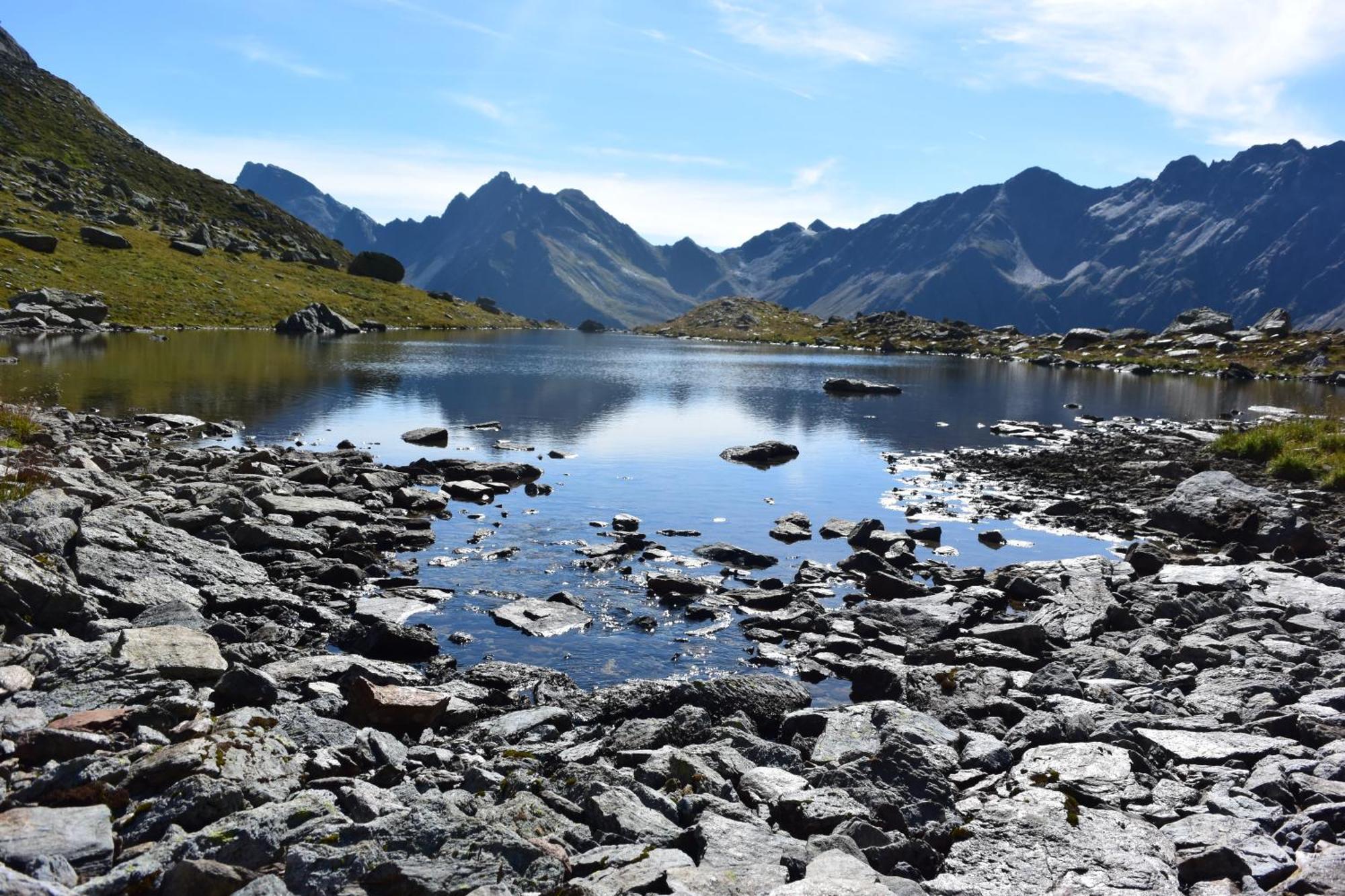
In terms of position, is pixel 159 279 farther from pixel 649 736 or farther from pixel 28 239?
pixel 649 736

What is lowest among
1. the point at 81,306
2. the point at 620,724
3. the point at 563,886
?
the point at 620,724

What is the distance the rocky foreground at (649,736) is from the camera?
35.4 ft

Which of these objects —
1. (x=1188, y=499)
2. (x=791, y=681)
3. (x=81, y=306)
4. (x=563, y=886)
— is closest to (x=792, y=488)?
(x=1188, y=499)

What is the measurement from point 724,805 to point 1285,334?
20949cm

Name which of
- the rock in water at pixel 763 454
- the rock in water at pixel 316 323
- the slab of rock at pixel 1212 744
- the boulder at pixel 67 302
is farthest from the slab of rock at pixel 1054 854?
the rock in water at pixel 316 323

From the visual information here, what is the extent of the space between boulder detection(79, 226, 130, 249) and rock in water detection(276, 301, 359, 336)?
29.8 m

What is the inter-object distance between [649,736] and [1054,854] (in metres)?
6.89

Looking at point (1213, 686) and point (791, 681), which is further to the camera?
point (791, 681)

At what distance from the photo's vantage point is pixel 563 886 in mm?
10328

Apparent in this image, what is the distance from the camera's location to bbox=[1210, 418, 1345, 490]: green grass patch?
45.9 metres

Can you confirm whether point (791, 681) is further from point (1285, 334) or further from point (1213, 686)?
point (1285, 334)

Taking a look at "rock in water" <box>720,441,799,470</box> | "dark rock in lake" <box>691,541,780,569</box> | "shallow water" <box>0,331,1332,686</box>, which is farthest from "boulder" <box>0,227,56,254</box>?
"dark rock in lake" <box>691,541,780,569</box>

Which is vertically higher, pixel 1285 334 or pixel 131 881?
pixel 1285 334

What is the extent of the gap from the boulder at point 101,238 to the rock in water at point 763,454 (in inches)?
5419
